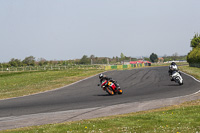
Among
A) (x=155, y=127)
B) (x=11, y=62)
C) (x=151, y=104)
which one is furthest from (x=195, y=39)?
(x=155, y=127)

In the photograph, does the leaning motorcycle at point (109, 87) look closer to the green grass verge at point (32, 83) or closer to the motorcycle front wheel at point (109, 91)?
the motorcycle front wheel at point (109, 91)

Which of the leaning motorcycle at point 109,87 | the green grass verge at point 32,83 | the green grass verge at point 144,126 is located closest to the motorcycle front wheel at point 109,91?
the leaning motorcycle at point 109,87

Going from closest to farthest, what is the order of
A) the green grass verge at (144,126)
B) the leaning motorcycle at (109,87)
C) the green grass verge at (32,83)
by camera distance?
the green grass verge at (144,126)
the leaning motorcycle at (109,87)
the green grass verge at (32,83)

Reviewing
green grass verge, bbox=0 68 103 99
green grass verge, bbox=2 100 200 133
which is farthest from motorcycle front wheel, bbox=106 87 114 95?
green grass verge, bbox=2 100 200 133

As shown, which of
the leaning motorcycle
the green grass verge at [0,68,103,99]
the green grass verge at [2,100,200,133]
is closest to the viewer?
the green grass verge at [2,100,200,133]

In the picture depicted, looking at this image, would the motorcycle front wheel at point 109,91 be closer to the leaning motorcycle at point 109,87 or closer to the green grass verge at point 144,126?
the leaning motorcycle at point 109,87

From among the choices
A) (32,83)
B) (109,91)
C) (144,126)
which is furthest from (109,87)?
(32,83)

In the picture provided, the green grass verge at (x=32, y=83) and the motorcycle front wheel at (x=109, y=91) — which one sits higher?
the motorcycle front wheel at (x=109, y=91)

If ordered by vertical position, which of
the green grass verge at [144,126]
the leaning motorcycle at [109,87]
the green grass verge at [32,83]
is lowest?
the green grass verge at [32,83]

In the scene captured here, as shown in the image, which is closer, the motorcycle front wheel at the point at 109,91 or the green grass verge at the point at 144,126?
the green grass verge at the point at 144,126

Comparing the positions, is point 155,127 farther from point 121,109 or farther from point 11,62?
point 11,62

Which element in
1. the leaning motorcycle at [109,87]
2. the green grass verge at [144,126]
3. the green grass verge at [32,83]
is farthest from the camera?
the green grass verge at [32,83]

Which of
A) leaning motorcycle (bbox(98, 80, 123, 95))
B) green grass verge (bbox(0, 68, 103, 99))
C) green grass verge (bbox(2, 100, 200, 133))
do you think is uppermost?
leaning motorcycle (bbox(98, 80, 123, 95))

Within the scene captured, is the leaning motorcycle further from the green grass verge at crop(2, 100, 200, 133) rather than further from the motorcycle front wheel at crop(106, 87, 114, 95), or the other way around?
the green grass verge at crop(2, 100, 200, 133)
